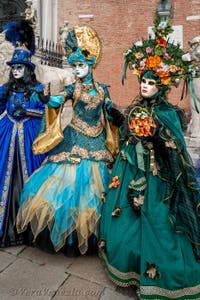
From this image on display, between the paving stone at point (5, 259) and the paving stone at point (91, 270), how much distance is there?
1.73 feet

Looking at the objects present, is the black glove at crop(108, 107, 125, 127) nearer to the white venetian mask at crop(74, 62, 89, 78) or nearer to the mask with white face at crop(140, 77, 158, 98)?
the white venetian mask at crop(74, 62, 89, 78)

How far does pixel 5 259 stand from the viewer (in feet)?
8.30

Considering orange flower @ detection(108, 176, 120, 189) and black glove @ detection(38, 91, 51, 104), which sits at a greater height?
black glove @ detection(38, 91, 51, 104)

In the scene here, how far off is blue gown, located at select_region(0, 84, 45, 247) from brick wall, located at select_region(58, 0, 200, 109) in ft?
23.2

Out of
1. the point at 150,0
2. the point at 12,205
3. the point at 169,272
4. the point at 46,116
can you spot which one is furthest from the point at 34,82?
the point at 150,0

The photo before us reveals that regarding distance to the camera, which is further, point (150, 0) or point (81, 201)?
point (150, 0)

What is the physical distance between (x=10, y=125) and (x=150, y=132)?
152cm

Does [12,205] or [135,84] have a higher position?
[135,84]

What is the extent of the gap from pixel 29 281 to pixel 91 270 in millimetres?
501

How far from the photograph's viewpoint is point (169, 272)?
1.91 m

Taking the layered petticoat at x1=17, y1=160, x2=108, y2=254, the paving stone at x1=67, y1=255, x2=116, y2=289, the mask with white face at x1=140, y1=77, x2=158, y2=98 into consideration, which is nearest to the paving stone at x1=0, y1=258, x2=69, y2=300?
the paving stone at x1=67, y1=255, x2=116, y2=289

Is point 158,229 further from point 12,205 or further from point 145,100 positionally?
point 12,205

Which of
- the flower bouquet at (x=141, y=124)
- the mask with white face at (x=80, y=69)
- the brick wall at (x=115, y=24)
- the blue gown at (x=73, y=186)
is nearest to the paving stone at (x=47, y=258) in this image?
the blue gown at (x=73, y=186)

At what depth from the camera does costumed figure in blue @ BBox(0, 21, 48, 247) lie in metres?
2.79
